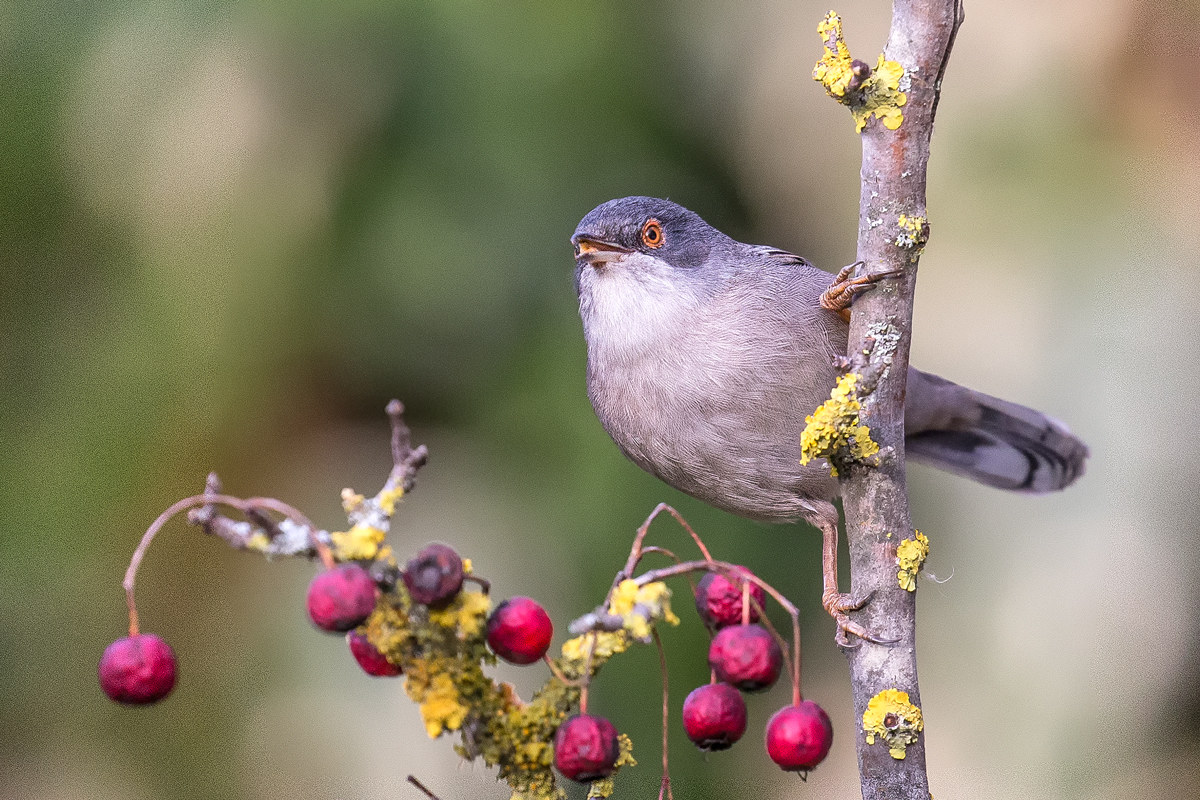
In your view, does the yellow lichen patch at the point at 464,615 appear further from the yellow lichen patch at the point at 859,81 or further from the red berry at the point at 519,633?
the yellow lichen patch at the point at 859,81

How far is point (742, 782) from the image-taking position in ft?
13.7

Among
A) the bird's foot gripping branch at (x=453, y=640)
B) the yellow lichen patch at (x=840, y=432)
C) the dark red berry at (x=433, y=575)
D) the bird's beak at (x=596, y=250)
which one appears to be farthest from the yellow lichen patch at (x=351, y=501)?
the bird's beak at (x=596, y=250)

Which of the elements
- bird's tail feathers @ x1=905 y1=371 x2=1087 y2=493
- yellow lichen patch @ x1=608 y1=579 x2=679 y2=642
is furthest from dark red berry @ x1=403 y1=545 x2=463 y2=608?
bird's tail feathers @ x1=905 y1=371 x2=1087 y2=493

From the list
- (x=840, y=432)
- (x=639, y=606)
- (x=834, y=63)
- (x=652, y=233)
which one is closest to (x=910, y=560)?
(x=840, y=432)

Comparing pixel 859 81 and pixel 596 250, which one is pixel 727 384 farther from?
pixel 859 81

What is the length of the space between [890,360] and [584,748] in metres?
1.19

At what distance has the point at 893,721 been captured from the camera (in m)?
2.33

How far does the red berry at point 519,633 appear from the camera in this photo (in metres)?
1.69

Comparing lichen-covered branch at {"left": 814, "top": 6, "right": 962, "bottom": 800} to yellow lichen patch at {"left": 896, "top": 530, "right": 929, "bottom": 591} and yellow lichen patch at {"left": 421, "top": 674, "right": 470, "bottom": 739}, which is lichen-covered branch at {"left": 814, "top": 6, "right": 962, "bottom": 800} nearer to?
yellow lichen patch at {"left": 896, "top": 530, "right": 929, "bottom": 591}

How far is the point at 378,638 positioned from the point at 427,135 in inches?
122

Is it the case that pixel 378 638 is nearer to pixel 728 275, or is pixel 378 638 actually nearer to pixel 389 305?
pixel 728 275

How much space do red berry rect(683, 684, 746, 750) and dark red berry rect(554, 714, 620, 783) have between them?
27 centimetres

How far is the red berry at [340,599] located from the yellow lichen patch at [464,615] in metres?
0.14

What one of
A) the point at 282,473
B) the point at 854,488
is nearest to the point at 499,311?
the point at 282,473
